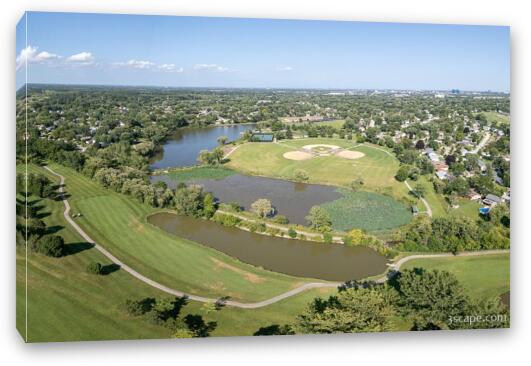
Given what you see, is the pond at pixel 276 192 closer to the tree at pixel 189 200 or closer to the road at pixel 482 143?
the tree at pixel 189 200

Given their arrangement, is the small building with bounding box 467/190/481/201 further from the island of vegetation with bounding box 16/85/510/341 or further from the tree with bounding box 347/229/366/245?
the tree with bounding box 347/229/366/245

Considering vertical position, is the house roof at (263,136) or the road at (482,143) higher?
the house roof at (263,136)

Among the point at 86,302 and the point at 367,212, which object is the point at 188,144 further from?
the point at 367,212

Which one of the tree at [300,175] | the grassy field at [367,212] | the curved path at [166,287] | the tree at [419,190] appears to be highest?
the tree at [300,175]

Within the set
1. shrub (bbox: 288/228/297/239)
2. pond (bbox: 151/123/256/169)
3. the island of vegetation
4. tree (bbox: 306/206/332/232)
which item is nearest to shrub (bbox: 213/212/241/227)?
the island of vegetation

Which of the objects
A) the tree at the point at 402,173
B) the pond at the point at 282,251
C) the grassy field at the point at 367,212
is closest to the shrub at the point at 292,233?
the pond at the point at 282,251
